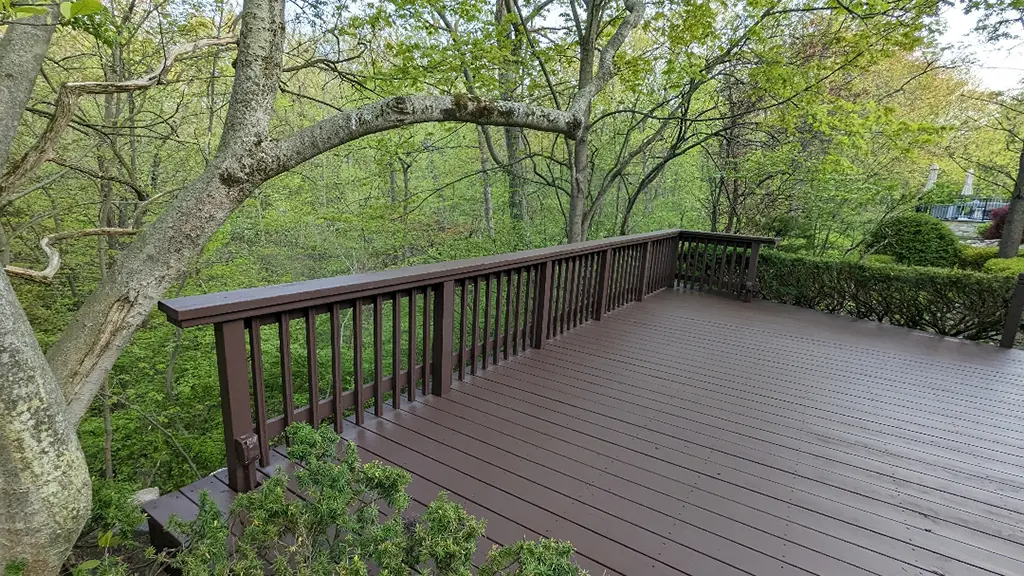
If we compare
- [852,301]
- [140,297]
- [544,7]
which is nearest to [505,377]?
[140,297]

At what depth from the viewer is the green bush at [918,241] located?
870 centimetres

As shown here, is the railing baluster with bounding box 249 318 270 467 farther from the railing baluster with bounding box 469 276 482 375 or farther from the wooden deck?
the railing baluster with bounding box 469 276 482 375

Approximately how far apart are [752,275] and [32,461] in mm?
6453

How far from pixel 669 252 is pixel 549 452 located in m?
4.70

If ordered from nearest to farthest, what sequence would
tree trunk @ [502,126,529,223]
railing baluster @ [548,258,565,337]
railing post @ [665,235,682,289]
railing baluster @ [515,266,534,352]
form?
railing baluster @ [515,266,534,352], railing baluster @ [548,258,565,337], railing post @ [665,235,682,289], tree trunk @ [502,126,529,223]

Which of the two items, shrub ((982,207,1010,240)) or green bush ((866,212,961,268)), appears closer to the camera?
green bush ((866,212,961,268))

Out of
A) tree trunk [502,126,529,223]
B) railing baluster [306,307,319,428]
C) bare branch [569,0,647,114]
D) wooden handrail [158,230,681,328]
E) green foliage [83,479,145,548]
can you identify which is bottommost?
green foliage [83,479,145,548]

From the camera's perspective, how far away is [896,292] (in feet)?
17.0

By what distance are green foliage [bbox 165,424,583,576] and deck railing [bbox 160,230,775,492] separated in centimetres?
49

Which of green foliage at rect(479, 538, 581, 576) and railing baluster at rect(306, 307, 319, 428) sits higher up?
railing baluster at rect(306, 307, 319, 428)

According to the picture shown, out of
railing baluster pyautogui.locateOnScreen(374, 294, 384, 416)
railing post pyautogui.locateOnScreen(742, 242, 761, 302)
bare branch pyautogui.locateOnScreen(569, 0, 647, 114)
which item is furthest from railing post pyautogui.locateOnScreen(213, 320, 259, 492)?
railing post pyautogui.locateOnScreen(742, 242, 761, 302)

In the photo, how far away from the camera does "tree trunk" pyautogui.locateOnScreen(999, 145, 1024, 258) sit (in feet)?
26.6

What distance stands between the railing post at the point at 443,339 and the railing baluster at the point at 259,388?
1.02 meters

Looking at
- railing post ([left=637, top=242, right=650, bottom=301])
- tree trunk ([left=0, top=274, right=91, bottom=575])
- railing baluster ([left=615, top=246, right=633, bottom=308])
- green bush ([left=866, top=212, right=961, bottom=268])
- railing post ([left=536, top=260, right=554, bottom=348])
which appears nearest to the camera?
tree trunk ([left=0, top=274, right=91, bottom=575])
